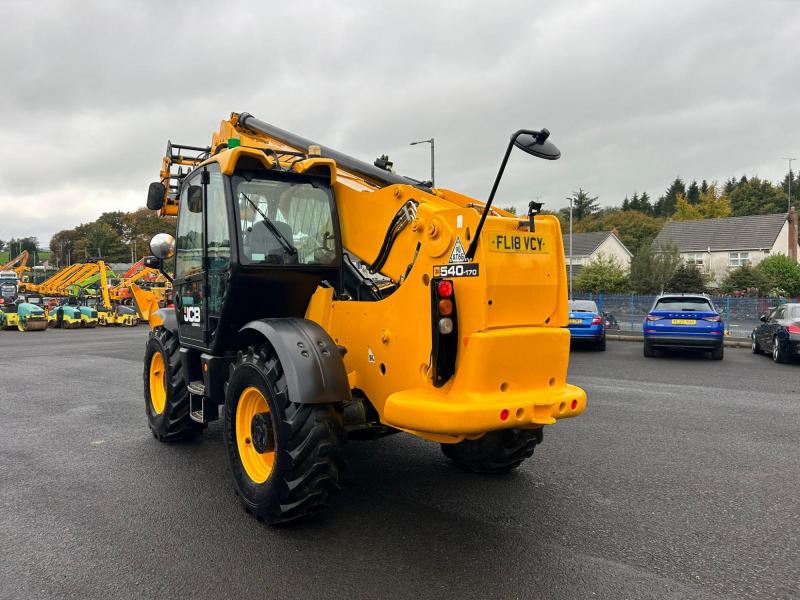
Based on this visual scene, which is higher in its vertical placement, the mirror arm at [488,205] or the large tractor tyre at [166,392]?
the mirror arm at [488,205]

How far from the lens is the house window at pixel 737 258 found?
51.0 m

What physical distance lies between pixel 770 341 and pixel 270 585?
14772 mm

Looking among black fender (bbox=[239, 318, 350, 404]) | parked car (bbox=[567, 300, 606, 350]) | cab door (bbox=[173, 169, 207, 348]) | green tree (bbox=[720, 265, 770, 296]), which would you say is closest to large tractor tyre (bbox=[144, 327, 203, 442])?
cab door (bbox=[173, 169, 207, 348])

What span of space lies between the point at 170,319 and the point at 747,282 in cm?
4130

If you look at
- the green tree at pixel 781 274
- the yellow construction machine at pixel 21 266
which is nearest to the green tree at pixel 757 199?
the green tree at pixel 781 274

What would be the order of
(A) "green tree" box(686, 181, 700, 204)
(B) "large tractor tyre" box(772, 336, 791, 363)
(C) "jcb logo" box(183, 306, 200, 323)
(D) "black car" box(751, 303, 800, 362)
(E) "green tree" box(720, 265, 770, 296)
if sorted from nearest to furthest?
(C) "jcb logo" box(183, 306, 200, 323), (D) "black car" box(751, 303, 800, 362), (B) "large tractor tyre" box(772, 336, 791, 363), (E) "green tree" box(720, 265, 770, 296), (A) "green tree" box(686, 181, 700, 204)

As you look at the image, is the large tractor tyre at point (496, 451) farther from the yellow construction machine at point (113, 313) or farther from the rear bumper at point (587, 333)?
the yellow construction machine at point (113, 313)

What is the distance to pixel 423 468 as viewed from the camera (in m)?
5.48

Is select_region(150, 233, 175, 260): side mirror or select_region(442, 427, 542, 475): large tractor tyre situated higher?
select_region(150, 233, 175, 260): side mirror

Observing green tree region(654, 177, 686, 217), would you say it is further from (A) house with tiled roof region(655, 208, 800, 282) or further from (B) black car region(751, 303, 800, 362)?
(B) black car region(751, 303, 800, 362)

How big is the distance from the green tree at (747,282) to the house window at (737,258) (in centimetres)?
1209

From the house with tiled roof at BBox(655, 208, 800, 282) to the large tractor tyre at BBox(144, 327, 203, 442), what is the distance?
50271 millimetres

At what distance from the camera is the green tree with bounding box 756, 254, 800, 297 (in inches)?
1479

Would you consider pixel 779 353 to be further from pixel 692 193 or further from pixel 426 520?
pixel 692 193
